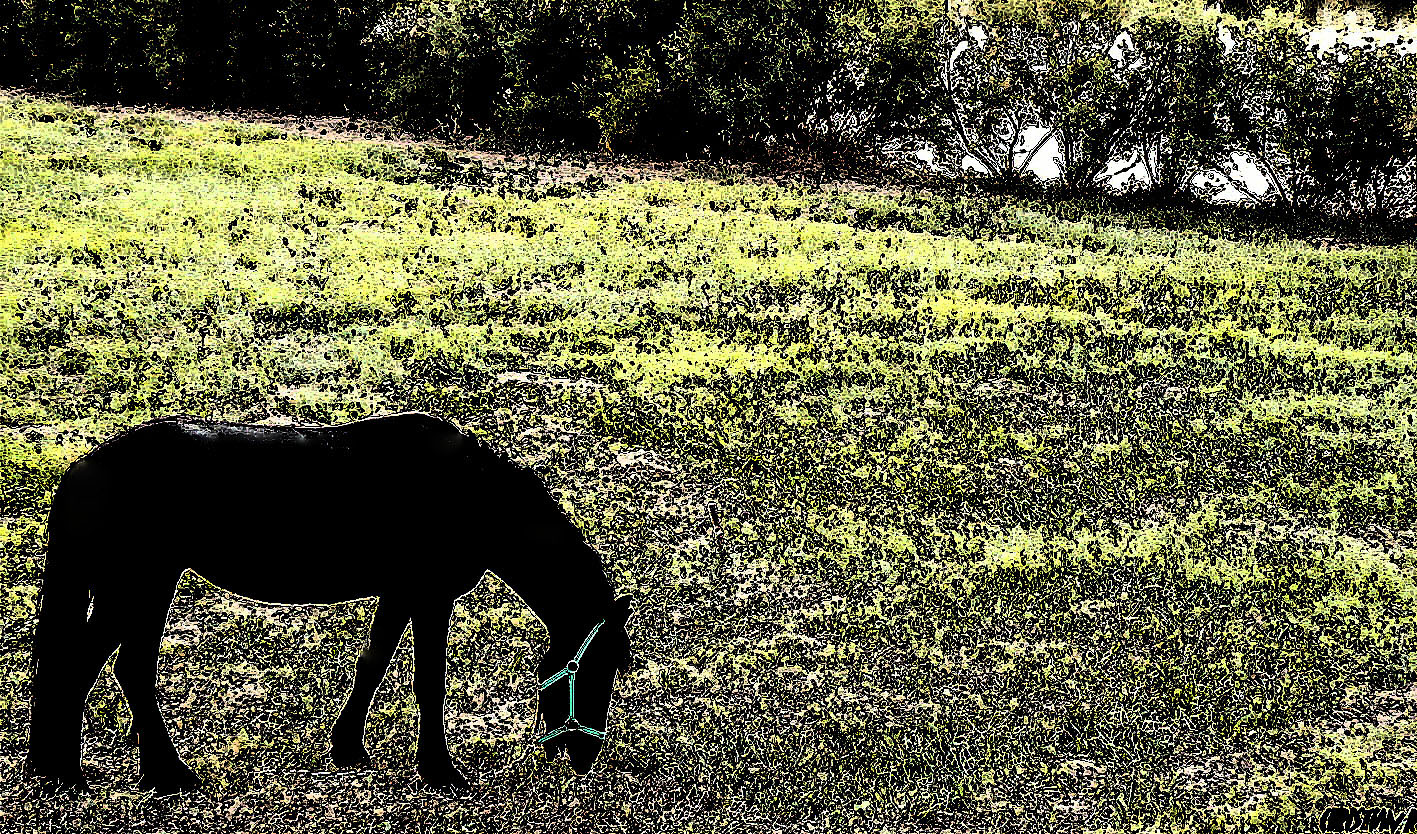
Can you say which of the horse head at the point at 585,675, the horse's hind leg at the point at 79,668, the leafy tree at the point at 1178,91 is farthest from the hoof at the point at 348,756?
the leafy tree at the point at 1178,91

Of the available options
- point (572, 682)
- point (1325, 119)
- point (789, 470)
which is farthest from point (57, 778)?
point (1325, 119)

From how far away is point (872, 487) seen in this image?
26.3ft

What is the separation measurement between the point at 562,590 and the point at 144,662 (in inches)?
52.3

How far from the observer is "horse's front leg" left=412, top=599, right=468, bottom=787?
15.2 feet

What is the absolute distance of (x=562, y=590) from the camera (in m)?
4.69

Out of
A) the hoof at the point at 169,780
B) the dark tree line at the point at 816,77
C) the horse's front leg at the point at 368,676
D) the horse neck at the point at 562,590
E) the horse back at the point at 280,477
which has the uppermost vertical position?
the dark tree line at the point at 816,77

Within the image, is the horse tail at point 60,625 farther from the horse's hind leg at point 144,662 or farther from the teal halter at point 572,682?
the teal halter at point 572,682

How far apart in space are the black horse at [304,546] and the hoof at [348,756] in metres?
0.51

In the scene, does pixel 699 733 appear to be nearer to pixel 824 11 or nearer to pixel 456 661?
pixel 456 661

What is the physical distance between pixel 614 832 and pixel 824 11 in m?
10.7

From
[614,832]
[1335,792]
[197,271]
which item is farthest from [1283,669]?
[197,271]

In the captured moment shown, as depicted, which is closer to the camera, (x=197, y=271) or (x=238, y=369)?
(x=238, y=369)

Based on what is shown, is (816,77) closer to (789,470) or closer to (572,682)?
(789,470)

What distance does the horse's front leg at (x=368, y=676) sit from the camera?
466 centimetres
